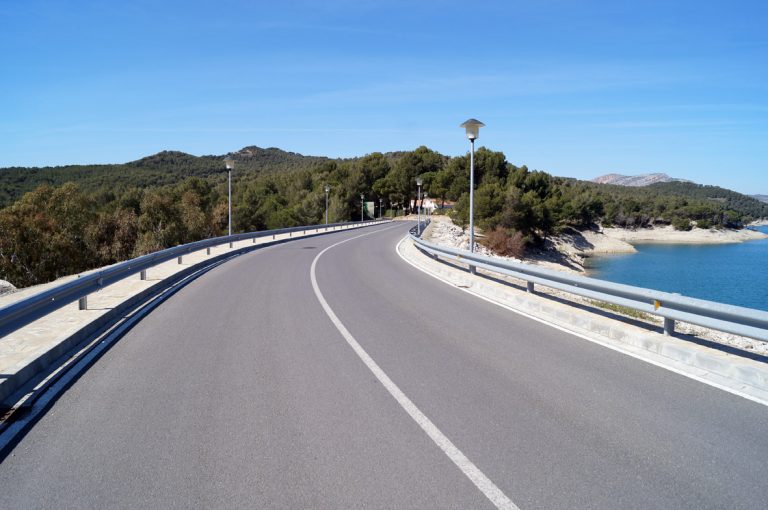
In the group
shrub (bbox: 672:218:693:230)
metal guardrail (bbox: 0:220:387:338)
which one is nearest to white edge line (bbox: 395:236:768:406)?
metal guardrail (bbox: 0:220:387:338)

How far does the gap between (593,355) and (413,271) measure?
12279 millimetres

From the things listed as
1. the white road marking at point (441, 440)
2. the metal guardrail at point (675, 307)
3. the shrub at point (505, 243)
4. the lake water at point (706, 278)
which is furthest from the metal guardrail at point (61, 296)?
the shrub at point (505, 243)

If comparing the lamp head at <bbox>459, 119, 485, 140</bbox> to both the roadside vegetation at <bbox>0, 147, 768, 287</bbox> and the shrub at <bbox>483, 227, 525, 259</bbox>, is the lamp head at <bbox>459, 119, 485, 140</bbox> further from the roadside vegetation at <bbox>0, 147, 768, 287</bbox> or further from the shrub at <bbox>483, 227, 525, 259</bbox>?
the roadside vegetation at <bbox>0, 147, 768, 287</bbox>

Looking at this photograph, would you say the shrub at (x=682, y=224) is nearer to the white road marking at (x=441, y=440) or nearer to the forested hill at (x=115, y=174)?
the forested hill at (x=115, y=174)

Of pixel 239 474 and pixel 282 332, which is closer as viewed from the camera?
pixel 239 474

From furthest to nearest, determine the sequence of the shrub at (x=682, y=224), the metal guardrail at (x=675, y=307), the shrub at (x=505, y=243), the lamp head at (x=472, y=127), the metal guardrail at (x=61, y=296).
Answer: the shrub at (x=682, y=224), the shrub at (x=505, y=243), the lamp head at (x=472, y=127), the metal guardrail at (x=61, y=296), the metal guardrail at (x=675, y=307)

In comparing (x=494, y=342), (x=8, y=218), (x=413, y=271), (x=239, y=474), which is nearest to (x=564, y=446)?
(x=239, y=474)

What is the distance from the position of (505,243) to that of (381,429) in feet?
170

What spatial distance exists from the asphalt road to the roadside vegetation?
45357 mm

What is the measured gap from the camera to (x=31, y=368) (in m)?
6.48

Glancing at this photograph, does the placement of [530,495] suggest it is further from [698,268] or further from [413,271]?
[698,268]

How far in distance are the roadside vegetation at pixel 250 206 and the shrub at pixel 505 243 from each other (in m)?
0.14

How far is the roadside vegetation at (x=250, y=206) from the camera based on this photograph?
4791cm

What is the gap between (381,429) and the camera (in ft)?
16.4
